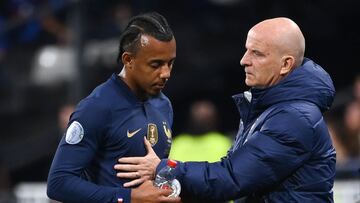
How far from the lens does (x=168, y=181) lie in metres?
4.60

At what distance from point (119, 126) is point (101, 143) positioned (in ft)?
0.39

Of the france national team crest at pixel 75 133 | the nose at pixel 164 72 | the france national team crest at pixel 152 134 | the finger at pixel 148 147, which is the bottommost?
the finger at pixel 148 147

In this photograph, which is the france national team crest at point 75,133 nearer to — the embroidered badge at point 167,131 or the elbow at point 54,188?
the elbow at point 54,188

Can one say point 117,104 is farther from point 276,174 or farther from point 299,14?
point 299,14

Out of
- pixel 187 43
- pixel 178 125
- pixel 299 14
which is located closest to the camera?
pixel 299 14

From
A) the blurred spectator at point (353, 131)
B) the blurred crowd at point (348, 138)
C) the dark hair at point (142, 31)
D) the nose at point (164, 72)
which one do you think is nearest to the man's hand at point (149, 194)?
the nose at point (164, 72)

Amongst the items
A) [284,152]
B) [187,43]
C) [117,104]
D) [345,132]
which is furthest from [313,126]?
[187,43]

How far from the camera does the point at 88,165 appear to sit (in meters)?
4.64

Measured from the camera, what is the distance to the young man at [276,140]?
455 centimetres

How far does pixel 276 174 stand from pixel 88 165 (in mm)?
890

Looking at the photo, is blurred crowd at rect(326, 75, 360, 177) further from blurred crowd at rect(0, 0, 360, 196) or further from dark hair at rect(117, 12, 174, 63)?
dark hair at rect(117, 12, 174, 63)

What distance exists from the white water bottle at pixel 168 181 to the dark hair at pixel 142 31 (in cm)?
59

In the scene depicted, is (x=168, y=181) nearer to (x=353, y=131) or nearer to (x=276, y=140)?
(x=276, y=140)

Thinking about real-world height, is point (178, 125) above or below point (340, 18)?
below
